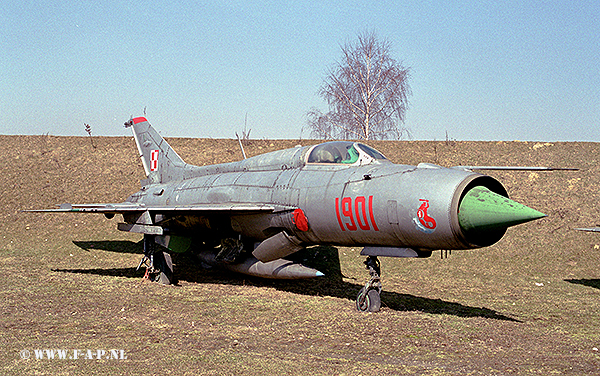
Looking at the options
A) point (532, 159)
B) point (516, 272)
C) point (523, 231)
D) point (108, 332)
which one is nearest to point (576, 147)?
point (532, 159)

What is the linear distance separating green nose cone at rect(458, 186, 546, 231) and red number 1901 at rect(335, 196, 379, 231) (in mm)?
1611

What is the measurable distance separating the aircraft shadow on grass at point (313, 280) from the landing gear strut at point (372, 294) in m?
0.79

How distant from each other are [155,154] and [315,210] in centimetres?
784

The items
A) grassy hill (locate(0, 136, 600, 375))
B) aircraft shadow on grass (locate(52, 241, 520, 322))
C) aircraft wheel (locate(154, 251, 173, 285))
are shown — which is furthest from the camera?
aircraft wheel (locate(154, 251, 173, 285))

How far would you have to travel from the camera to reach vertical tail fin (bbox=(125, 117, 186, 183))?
1495 centimetres

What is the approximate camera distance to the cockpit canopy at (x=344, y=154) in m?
9.59

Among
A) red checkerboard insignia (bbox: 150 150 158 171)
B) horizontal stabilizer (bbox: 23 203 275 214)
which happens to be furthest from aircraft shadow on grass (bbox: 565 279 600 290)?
red checkerboard insignia (bbox: 150 150 158 171)

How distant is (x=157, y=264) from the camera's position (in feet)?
41.7

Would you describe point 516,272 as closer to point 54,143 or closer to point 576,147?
point 576,147

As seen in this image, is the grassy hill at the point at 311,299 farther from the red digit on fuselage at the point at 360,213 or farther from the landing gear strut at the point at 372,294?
the red digit on fuselage at the point at 360,213

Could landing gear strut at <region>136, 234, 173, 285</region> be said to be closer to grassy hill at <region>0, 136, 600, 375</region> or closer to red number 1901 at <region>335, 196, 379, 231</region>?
grassy hill at <region>0, 136, 600, 375</region>

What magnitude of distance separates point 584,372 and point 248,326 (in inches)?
191

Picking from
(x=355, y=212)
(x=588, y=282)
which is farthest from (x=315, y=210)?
(x=588, y=282)

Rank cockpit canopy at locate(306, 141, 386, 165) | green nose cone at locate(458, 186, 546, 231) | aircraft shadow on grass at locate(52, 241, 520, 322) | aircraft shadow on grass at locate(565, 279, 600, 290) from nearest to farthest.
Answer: green nose cone at locate(458, 186, 546, 231) < cockpit canopy at locate(306, 141, 386, 165) < aircraft shadow on grass at locate(52, 241, 520, 322) < aircraft shadow on grass at locate(565, 279, 600, 290)
